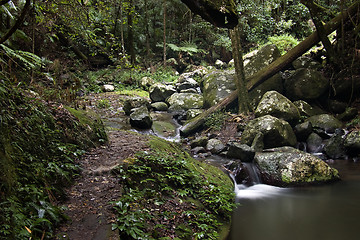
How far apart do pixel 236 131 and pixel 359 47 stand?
18.8ft

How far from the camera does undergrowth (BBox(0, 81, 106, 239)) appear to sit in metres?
1.94

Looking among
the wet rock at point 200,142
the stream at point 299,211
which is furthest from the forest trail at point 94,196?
the wet rock at point 200,142

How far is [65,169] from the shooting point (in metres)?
3.13

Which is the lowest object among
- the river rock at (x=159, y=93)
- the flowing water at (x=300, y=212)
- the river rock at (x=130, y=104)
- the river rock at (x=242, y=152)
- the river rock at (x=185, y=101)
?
the flowing water at (x=300, y=212)

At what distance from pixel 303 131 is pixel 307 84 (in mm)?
2400

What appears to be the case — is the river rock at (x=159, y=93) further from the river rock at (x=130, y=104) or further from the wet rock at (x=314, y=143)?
the wet rock at (x=314, y=143)

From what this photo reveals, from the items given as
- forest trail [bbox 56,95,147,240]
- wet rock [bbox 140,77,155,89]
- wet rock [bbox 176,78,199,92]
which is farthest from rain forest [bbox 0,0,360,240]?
wet rock [bbox 140,77,155,89]

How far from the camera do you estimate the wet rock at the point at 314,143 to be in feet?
25.4

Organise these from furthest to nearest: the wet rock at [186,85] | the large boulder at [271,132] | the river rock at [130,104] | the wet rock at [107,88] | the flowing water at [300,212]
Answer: the wet rock at [186,85] < the wet rock at [107,88] < the river rock at [130,104] < the large boulder at [271,132] < the flowing water at [300,212]

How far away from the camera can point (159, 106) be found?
1228 cm

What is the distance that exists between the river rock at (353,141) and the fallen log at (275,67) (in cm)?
375

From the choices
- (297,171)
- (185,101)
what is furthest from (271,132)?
(185,101)

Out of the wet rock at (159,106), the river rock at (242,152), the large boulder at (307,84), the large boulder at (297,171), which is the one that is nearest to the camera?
the large boulder at (297,171)

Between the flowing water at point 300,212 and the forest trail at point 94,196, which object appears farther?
the flowing water at point 300,212
